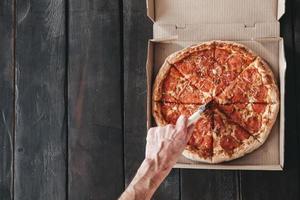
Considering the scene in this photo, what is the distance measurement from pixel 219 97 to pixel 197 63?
149 mm

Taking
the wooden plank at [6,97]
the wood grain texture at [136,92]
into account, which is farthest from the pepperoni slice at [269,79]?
the wooden plank at [6,97]

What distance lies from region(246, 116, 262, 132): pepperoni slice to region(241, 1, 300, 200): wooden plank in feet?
0.40

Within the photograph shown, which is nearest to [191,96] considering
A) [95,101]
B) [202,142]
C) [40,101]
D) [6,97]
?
[202,142]

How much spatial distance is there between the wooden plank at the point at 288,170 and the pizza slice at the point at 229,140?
0.13 metres

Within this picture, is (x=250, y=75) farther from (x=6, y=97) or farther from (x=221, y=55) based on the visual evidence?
(x=6, y=97)

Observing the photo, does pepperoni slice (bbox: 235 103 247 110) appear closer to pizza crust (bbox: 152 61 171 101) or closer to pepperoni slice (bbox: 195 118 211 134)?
pepperoni slice (bbox: 195 118 211 134)

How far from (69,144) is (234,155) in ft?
2.04

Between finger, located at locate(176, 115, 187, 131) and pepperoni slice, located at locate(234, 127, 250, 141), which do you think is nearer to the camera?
finger, located at locate(176, 115, 187, 131)

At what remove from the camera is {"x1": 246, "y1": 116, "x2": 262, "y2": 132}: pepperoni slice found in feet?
5.35

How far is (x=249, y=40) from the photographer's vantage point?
66.5 inches

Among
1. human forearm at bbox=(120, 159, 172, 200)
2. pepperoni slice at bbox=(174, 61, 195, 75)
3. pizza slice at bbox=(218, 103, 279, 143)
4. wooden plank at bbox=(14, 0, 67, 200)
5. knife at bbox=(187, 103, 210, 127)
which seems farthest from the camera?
wooden plank at bbox=(14, 0, 67, 200)

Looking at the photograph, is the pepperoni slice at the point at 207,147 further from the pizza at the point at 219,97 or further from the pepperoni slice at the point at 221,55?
the pepperoni slice at the point at 221,55

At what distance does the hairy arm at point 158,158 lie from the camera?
54.7 inches

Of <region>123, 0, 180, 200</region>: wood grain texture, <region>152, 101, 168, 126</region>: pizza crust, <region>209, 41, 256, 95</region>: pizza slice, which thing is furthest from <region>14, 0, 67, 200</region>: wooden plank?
<region>209, 41, 256, 95</region>: pizza slice
